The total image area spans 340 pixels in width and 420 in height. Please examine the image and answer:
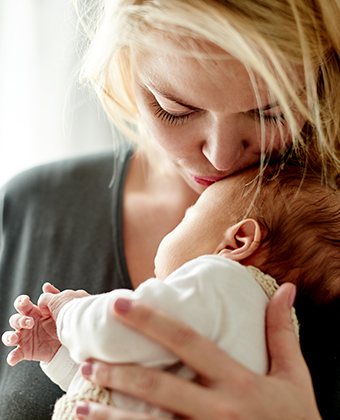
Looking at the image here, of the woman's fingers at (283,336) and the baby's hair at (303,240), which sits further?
the baby's hair at (303,240)

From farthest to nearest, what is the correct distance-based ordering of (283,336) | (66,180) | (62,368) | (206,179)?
1. (66,180)
2. (206,179)
3. (62,368)
4. (283,336)

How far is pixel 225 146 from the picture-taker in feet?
3.24

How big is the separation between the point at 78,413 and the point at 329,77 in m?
0.84

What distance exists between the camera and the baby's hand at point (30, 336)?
3.11 feet

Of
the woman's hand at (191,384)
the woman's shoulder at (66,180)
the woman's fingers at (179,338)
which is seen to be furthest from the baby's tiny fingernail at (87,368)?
the woman's shoulder at (66,180)

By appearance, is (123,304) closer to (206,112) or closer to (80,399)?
(80,399)

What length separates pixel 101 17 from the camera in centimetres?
107

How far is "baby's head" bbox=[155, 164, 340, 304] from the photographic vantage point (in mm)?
980

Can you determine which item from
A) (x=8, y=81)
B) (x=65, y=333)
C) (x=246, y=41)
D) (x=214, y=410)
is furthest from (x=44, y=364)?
(x=8, y=81)


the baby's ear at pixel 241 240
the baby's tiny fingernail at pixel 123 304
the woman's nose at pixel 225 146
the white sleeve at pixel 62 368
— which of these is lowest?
the white sleeve at pixel 62 368

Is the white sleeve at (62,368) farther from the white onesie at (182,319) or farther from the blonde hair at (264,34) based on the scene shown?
the blonde hair at (264,34)

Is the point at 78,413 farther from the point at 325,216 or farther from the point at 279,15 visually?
the point at 279,15

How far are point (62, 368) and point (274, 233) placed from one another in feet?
1.81

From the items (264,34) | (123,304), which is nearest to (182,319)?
(123,304)
